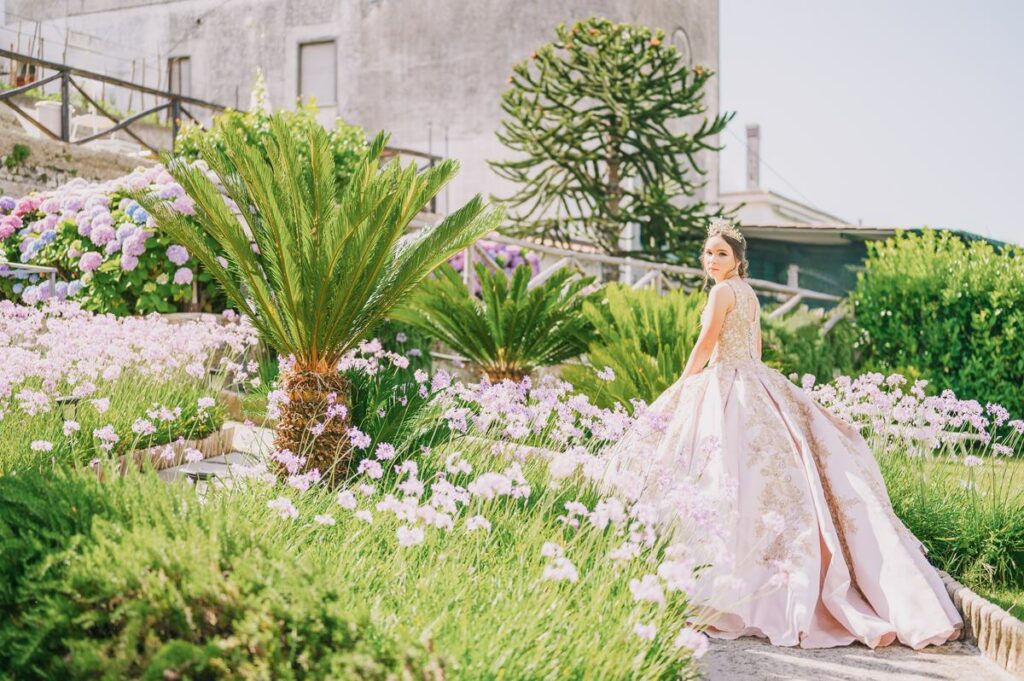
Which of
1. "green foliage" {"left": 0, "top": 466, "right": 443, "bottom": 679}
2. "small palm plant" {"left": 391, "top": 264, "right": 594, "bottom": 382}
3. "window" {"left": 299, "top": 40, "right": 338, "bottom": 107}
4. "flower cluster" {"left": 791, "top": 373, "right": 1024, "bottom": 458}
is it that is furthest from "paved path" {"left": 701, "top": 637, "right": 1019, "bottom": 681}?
→ "window" {"left": 299, "top": 40, "right": 338, "bottom": 107}

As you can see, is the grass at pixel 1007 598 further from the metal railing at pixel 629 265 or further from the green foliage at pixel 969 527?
the metal railing at pixel 629 265

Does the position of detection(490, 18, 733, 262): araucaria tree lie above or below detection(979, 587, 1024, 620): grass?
above

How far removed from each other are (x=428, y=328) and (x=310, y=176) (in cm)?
363

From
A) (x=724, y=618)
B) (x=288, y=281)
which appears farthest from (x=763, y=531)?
(x=288, y=281)

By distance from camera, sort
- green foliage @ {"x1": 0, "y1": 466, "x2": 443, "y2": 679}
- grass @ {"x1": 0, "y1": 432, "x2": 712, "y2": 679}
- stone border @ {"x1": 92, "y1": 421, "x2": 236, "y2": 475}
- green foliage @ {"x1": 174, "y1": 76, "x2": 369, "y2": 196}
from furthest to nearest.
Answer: green foliage @ {"x1": 174, "y1": 76, "x2": 369, "y2": 196} → stone border @ {"x1": 92, "y1": 421, "x2": 236, "y2": 475} → grass @ {"x1": 0, "y1": 432, "x2": 712, "y2": 679} → green foliage @ {"x1": 0, "y1": 466, "x2": 443, "y2": 679}

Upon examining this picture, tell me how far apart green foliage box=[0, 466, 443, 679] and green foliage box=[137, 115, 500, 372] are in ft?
8.15

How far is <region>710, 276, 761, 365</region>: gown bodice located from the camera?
549cm

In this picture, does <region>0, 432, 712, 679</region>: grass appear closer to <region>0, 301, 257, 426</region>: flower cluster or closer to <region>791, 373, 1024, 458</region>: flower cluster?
<region>0, 301, 257, 426</region>: flower cluster

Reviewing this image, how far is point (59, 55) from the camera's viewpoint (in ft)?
72.2

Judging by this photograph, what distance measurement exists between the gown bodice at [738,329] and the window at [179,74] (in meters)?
18.6

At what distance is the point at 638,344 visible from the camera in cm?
757

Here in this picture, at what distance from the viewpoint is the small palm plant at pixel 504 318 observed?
345 inches

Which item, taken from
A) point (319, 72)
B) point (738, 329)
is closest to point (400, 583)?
point (738, 329)

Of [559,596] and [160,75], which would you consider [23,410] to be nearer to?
[559,596]
